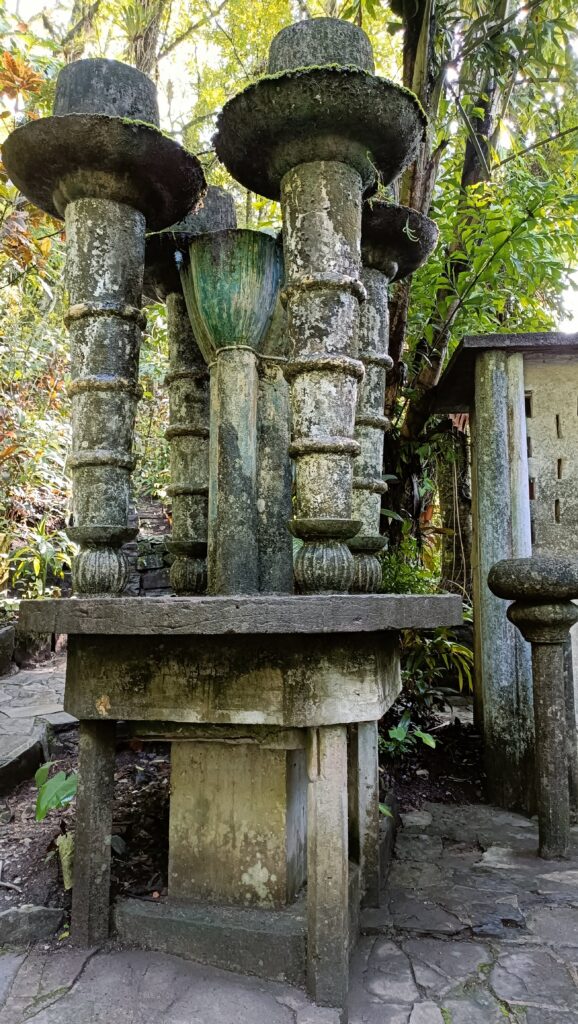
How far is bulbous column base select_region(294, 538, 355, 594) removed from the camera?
228cm

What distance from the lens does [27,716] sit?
475 cm

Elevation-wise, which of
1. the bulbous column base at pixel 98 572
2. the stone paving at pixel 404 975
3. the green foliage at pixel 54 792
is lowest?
the stone paving at pixel 404 975

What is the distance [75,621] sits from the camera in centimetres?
198

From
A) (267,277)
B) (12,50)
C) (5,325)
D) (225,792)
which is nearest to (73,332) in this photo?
(267,277)

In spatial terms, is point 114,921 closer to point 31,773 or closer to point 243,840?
point 243,840

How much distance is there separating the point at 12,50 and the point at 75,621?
431 cm

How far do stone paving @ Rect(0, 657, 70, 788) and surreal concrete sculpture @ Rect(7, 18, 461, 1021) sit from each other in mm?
1782

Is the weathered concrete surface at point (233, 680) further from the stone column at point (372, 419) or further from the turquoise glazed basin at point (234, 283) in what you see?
the turquoise glazed basin at point (234, 283)

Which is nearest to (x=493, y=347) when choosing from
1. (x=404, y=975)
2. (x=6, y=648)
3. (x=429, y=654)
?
(x=429, y=654)

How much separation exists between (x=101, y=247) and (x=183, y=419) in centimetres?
96

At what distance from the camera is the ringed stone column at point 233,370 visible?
2869mm

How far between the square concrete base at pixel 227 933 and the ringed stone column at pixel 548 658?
1.20 m

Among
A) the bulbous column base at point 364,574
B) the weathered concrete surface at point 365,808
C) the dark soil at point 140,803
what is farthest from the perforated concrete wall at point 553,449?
the weathered concrete surface at point 365,808

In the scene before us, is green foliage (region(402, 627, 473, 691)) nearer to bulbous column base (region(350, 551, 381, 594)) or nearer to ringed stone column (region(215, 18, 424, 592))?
bulbous column base (region(350, 551, 381, 594))
